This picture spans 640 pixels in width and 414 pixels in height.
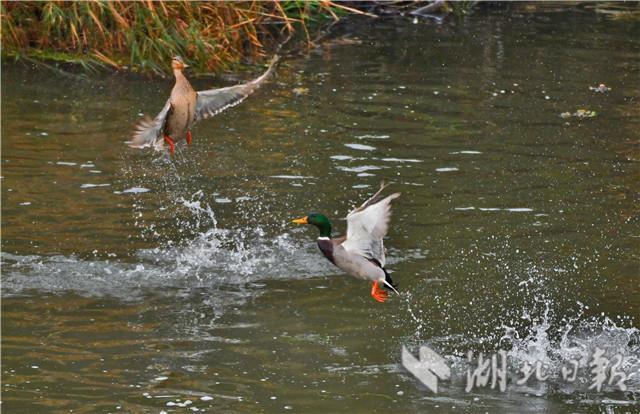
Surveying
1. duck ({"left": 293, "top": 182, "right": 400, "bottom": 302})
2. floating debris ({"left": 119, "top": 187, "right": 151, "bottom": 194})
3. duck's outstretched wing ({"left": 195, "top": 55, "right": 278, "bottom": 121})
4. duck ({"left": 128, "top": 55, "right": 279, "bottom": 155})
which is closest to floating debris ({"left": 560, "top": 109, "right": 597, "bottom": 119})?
duck's outstretched wing ({"left": 195, "top": 55, "right": 278, "bottom": 121})

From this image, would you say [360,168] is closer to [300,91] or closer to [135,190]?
[135,190]

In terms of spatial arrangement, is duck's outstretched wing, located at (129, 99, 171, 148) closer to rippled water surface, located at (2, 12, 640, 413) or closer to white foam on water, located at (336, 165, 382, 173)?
rippled water surface, located at (2, 12, 640, 413)

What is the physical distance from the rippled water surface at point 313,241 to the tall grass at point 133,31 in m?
0.39

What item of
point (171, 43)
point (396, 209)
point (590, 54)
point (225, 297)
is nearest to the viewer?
point (225, 297)

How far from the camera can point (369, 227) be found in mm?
7082

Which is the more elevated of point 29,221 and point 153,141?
point 153,141

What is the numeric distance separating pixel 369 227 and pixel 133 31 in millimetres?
7367

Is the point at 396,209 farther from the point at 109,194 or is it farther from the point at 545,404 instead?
the point at 545,404

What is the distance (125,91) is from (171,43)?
728 mm

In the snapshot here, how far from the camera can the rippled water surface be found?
23.4ft

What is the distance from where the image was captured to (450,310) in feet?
26.8

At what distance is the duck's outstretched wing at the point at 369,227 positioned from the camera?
271 inches

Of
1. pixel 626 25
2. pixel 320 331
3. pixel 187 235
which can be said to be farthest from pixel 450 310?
pixel 626 25

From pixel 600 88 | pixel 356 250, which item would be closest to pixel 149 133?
pixel 356 250
